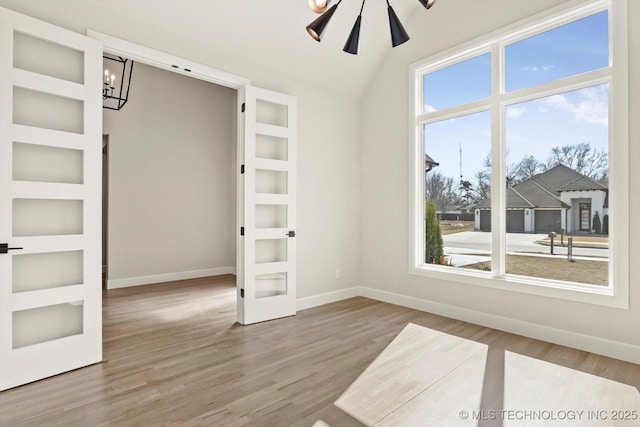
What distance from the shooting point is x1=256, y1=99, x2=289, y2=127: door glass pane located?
4090mm

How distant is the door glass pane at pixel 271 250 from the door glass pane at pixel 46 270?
5.73 feet

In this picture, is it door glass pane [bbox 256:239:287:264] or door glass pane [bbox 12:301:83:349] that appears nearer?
door glass pane [bbox 12:301:83:349]

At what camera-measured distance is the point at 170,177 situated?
249 inches

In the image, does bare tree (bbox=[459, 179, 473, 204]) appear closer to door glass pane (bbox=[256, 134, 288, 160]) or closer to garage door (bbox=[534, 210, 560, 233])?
garage door (bbox=[534, 210, 560, 233])

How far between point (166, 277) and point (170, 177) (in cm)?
180

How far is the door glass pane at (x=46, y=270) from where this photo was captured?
8.48 ft

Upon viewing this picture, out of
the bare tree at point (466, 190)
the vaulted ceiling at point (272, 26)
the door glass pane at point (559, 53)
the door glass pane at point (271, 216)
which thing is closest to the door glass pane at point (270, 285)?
the door glass pane at point (271, 216)

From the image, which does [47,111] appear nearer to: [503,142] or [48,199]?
[48,199]

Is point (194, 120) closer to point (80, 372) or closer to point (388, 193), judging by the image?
point (388, 193)

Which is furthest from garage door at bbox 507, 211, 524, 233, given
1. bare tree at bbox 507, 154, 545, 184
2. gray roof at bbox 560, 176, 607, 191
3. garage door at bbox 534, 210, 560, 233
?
gray roof at bbox 560, 176, 607, 191

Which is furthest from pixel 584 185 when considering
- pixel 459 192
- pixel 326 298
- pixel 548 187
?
pixel 326 298

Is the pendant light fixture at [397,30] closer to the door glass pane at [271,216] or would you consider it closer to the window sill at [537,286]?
the door glass pane at [271,216]

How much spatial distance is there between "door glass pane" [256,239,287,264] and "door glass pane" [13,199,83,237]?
1.78 m

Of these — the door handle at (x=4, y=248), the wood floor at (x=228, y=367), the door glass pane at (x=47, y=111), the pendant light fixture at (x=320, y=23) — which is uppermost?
the pendant light fixture at (x=320, y=23)
